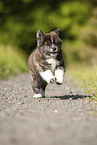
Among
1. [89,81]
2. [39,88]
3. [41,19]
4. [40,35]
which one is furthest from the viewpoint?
[41,19]

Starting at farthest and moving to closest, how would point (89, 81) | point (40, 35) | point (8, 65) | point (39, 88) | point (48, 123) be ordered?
1. point (8, 65)
2. point (89, 81)
3. point (39, 88)
4. point (40, 35)
5. point (48, 123)

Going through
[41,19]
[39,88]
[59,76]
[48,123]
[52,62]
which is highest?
[41,19]

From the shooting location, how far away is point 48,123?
3.56 metres

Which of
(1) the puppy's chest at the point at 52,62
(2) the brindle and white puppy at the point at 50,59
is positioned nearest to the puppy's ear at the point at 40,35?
(2) the brindle and white puppy at the point at 50,59

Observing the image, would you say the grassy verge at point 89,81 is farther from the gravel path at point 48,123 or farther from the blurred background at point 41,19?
the blurred background at point 41,19

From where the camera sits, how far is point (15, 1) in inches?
849

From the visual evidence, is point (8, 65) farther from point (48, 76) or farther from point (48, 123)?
point (48, 123)

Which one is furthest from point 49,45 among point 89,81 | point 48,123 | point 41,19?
point 41,19

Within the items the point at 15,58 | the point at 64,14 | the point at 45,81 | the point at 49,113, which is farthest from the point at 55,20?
the point at 49,113

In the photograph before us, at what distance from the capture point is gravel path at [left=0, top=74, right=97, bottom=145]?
115 inches

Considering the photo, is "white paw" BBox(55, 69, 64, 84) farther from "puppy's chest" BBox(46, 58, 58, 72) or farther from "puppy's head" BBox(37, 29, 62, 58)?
"puppy's head" BBox(37, 29, 62, 58)

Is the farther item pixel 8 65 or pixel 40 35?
pixel 8 65

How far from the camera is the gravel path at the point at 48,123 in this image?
293 centimetres

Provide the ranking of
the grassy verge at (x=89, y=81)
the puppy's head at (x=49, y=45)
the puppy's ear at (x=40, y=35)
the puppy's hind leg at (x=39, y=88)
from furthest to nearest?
the grassy verge at (x=89, y=81) < the puppy's hind leg at (x=39, y=88) < the puppy's ear at (x=40, y=35) < the puppy's head at (x=49, y=45)
